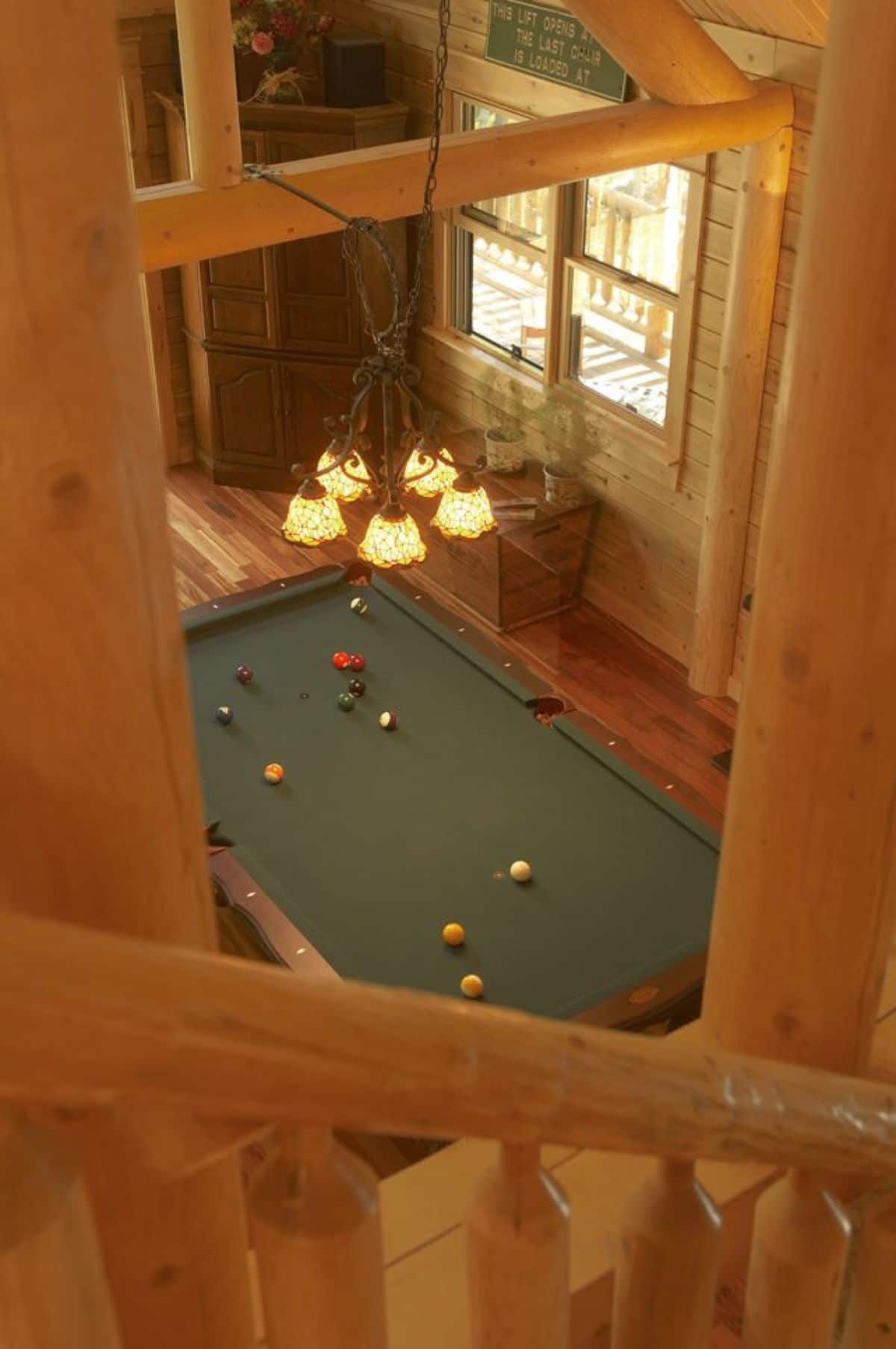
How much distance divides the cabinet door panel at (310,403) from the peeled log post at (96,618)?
685 centimetres

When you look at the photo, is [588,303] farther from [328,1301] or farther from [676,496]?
[328,1301]

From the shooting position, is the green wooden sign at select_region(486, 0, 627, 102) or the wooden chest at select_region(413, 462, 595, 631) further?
the wooden chest at select_region(413, 462, 595, 631)

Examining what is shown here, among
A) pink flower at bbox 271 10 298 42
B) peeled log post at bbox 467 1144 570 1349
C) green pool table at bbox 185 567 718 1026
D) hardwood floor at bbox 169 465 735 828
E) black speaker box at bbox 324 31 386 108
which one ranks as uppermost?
peeled log post at bbox 467 1144 570 1349

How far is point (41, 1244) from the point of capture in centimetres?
66

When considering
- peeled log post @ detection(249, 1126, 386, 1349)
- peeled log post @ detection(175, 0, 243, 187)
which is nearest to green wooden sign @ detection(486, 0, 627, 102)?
peeled log post @ detection(175, 0, 243, 187)

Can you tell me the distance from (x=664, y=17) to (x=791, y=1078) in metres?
4.68

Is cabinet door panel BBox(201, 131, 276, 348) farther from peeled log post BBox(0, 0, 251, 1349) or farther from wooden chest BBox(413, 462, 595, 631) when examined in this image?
peeled log post BBox(0, 0, 251, 1349)

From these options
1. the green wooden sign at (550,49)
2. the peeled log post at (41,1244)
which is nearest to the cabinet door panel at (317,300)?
the green wooden sign at (550,49)

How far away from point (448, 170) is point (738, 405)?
5.45ft

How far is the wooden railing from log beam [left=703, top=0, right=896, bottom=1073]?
264mm

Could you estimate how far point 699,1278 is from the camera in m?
1.08

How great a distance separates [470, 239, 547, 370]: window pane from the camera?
7020mm

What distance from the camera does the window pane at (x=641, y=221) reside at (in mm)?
6113

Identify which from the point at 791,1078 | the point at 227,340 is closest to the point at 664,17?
the point at 227,340
